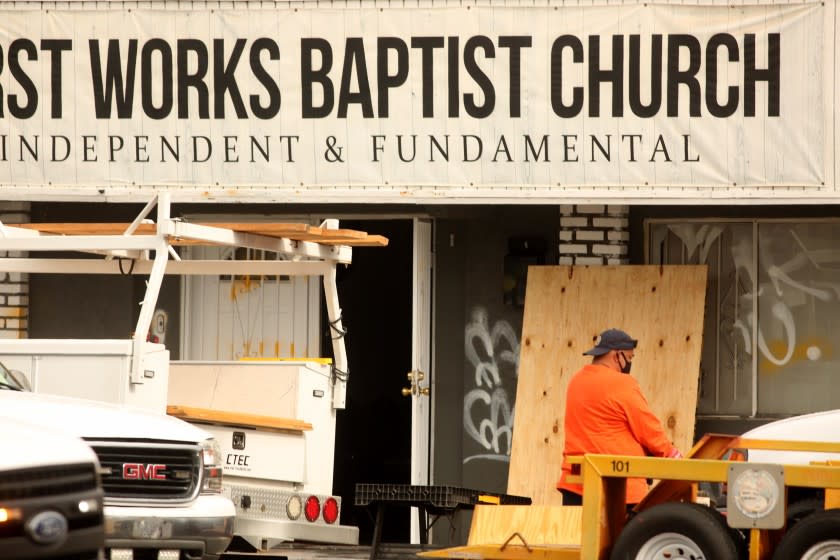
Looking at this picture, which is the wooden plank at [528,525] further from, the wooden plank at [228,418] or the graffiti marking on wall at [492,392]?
the graffiti marking on wall at [492,392]

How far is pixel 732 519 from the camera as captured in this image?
8.30m

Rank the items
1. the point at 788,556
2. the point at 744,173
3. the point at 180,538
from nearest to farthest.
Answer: the point at 788,556 → the point at 180,538 → the point at 744,173

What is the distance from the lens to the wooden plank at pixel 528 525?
938 cm

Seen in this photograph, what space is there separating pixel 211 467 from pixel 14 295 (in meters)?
5.94

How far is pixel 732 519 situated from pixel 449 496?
7.91 feet

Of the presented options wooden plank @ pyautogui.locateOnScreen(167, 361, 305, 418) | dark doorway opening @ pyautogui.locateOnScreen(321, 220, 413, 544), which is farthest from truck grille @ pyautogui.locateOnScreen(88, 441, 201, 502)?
dark doorway opening @ pyautogui.locateOnScreen(321, 220, 413, 544)

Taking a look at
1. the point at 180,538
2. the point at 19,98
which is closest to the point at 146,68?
the point at 19,98

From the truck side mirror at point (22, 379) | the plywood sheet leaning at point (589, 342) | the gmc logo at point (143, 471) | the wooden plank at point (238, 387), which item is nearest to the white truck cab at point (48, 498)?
the gmc logo at point (143, 471)

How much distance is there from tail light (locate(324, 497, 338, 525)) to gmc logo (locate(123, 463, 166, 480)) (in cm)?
193

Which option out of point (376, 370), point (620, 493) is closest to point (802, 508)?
point (620, 493)

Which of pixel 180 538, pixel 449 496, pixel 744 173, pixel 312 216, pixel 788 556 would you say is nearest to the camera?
pixel 788 556

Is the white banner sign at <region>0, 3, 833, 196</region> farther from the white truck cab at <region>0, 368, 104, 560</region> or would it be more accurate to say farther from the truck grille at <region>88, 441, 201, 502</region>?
the white truck cab at <region>0, 368, 104, 560</region>

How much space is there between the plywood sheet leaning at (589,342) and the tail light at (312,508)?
2917mm

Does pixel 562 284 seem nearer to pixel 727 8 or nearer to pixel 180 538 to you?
pixel 727 8
